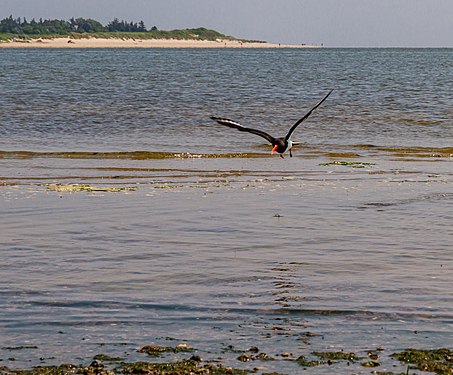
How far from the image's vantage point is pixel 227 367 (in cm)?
758

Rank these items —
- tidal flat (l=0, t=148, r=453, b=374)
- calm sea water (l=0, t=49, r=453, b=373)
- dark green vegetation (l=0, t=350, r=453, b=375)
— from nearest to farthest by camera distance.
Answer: dark green vegetation (l=0, t=350, r=453, b=375), tidal flat (l=0, t=148, r=453, b=374), calm sea water (l=0, t=49, r=453, b=373)

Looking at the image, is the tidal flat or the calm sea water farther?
the calm sea water

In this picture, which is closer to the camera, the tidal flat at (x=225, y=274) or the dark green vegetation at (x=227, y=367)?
the dark green vegetation at (x=227, y=367)

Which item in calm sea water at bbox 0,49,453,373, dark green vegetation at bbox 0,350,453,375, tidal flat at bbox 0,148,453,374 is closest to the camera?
dark green vegetation at bbox 0,350,453,375

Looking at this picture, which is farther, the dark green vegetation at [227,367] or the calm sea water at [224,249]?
the calm sea water at [224,249]

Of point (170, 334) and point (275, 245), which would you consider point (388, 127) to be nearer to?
point (275, 245)

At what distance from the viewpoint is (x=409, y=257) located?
11836 millimetres

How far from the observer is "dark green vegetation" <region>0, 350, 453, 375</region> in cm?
745

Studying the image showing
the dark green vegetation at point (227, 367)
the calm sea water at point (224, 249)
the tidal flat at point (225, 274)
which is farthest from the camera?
the calm sea water at point (224, 249)

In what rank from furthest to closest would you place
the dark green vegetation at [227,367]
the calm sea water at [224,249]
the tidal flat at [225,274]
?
the calm sea water at [224,249] → the tidal flat at [225,274] → the dark green vegetation at [227,367]

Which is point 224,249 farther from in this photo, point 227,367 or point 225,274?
point 227,367

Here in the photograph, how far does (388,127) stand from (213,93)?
2027cm

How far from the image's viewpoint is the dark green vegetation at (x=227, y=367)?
24.4 ft

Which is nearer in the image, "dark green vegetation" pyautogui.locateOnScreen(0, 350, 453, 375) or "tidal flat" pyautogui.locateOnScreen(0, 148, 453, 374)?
"dark green vegetation" pyautogui.locateOnScreen(0, 350, 453, 375)
